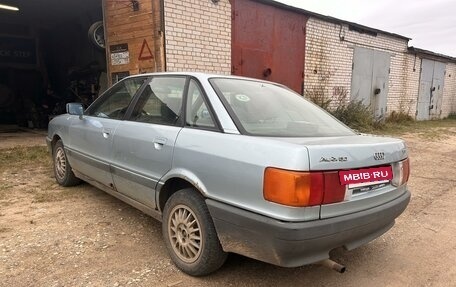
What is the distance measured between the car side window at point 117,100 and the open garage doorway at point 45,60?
21.8 ft

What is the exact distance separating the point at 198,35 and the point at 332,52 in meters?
5.27

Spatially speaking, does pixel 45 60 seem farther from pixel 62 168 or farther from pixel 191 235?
pixel 191 235

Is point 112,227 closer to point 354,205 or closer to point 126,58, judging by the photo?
point 354,205

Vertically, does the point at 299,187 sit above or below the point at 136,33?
below

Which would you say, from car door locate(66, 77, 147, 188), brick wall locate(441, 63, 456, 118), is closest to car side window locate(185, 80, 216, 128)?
car door locate(66, 77, 147, 188)

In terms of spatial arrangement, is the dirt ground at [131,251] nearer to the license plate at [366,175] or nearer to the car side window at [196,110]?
the license plate at [366,175]

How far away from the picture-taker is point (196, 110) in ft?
9.20

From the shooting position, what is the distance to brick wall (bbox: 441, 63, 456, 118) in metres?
17.9

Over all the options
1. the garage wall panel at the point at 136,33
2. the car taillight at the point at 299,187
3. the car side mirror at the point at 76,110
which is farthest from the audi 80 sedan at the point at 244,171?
the garage wall panel at the point at 136,33

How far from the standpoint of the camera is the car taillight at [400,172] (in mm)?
2650

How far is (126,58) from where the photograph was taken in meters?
7.47

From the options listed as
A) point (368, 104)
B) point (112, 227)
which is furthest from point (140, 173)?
point (368, 104)

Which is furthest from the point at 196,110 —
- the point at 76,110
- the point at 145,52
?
the point at 145,52

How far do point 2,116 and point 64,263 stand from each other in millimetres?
12118
